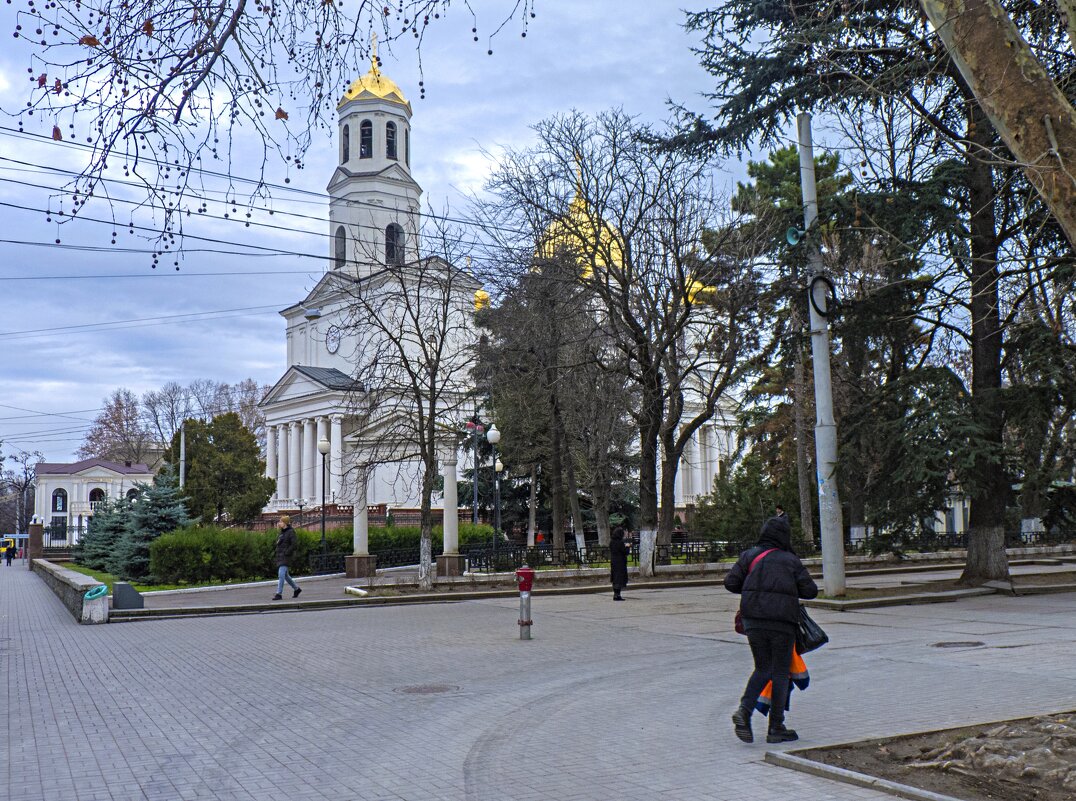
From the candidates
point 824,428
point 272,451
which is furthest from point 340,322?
point 824,428

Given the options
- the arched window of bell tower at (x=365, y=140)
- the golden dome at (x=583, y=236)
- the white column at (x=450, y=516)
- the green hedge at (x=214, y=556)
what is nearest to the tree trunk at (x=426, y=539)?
the green hedge at (x=214, y=556)

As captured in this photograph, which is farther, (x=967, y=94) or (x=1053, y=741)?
(x=967, y=94)

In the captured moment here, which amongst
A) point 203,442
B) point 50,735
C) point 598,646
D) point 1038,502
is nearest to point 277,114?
point 50,735

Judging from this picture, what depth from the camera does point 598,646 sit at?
544 inches

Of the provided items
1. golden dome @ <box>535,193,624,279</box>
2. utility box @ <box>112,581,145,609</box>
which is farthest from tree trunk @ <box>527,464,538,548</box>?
utility box @ <box>112,581,145,609</box>

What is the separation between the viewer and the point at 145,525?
105 feet

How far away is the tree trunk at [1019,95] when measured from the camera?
20.0 ft

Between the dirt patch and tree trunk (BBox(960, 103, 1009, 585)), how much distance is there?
14.0m

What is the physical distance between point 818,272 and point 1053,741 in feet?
47.4

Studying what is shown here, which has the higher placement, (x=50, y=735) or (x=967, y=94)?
(x=967, y=94)

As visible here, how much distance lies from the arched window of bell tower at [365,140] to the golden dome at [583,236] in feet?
148

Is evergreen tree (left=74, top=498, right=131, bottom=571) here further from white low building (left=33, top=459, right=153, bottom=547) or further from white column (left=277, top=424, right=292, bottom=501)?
white low building (left=33, top=459, right=153, bottom=547)

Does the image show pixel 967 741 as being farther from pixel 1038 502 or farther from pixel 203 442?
pixel 203 442

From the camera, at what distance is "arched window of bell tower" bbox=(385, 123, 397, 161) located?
6862cm
